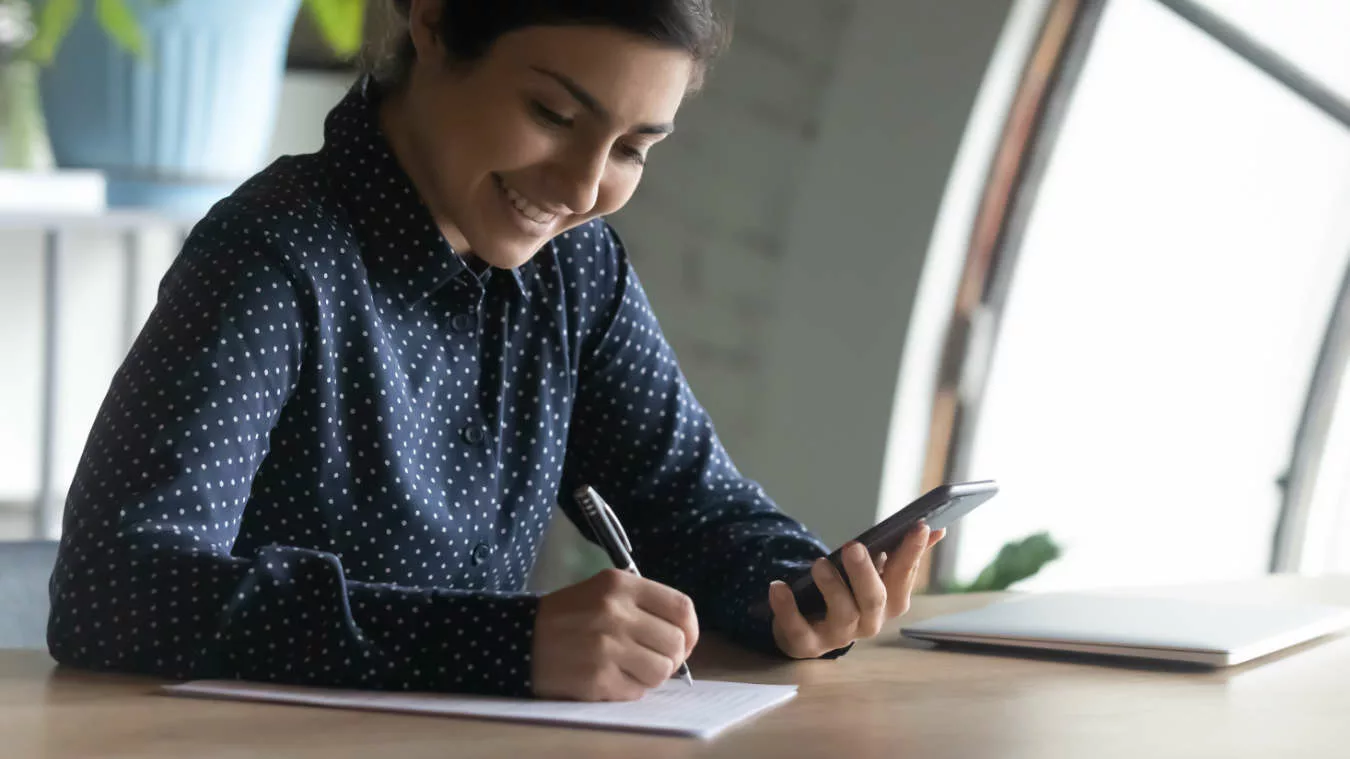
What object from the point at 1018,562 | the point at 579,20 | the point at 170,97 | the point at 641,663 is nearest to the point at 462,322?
the point at 579,20

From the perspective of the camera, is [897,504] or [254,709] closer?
[254,709]

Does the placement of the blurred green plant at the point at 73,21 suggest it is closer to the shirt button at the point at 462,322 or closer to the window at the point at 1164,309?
the shirt button at the point at 462,322

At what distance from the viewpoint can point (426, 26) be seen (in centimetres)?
140

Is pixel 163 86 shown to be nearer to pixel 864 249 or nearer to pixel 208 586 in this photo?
pixel 864 249

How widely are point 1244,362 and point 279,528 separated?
7.50 feet

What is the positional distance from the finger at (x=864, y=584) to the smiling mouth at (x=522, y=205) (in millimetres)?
407

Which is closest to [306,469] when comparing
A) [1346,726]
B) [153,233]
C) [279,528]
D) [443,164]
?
[279,528]

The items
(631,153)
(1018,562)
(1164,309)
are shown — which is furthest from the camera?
(1164,309)

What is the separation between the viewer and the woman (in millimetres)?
1037

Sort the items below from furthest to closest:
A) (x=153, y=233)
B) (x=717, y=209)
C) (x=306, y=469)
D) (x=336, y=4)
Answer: (x=717, y=209) < (x=153, y=233) < (x=336, y=4) < (x=306, y=469)

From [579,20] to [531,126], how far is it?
93 mm

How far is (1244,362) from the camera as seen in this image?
3152 millimetres

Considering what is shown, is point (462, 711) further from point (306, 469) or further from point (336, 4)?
point (336, 4)

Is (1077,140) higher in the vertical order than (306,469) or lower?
higher
